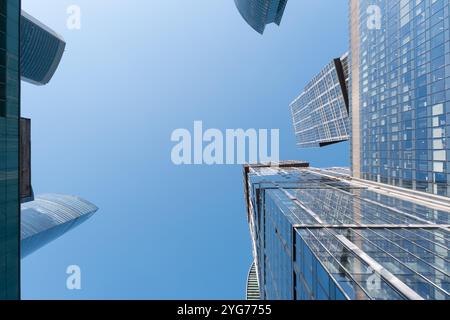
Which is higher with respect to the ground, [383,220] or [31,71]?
[31,71]

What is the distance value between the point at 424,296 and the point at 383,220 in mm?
15077

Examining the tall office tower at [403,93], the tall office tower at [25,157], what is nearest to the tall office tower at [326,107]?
the tall office tower at [403,93]

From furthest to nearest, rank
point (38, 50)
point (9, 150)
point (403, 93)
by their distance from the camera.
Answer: point (38, 50)
point (403, 93)
point (9, 150)

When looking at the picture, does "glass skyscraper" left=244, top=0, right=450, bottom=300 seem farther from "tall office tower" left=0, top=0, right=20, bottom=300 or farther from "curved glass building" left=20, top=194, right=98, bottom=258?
"curved glass building" left=20, top=194, right=98, bottom=258

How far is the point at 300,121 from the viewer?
17462 cm

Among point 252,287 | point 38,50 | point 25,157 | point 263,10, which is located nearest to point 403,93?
point 25,157

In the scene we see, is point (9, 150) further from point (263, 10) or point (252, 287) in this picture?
point (263, 10)

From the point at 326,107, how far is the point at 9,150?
11489 cm

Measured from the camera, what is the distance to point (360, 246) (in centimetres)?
2056

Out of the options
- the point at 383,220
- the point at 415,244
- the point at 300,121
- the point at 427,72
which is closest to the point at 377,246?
the point at 415,244

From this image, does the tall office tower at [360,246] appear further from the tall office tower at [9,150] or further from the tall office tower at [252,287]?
the tall office tower at [252,287]

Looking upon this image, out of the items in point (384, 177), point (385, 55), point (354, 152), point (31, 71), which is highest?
point (31, 71)

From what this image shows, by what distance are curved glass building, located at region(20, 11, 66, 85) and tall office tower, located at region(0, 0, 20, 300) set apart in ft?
407

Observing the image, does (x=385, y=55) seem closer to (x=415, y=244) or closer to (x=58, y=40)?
(x=415, y=244)
